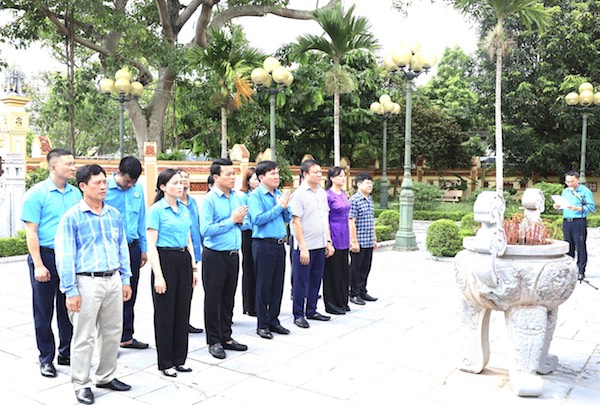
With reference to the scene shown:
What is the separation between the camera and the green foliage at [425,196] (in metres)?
18.4

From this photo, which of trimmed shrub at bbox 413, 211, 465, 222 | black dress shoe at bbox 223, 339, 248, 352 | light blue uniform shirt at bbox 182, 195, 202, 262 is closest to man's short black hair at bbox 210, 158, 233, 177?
light blue uniform shirt at bbox 182, 195, 202, 262

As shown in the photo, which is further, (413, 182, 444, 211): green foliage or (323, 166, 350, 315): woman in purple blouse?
(413, 182, 444, 211): green foliage

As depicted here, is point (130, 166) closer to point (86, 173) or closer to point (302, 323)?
point (86, 173)

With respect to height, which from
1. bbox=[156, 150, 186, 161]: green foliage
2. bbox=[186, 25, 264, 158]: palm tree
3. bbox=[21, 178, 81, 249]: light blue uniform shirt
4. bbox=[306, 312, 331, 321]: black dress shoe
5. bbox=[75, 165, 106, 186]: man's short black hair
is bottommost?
bbox=[306, 312, 331, 321]: black dress shoe

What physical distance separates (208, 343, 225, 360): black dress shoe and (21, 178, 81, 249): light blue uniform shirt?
4.79 feet

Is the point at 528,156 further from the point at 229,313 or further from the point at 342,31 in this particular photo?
the point at 229,313

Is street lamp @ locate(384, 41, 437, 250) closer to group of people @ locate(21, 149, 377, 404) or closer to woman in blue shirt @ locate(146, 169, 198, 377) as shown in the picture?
group of people @ locate(21, 149, 377, 404)

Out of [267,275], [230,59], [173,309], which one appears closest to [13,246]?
[230,59]

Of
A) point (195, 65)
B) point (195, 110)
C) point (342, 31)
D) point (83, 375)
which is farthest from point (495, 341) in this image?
point (195, 110)

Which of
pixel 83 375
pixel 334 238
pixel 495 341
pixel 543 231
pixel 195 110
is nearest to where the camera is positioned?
pixel 83 375

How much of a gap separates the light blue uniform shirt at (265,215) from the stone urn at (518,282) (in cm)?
175

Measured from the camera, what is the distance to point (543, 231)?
3879mm

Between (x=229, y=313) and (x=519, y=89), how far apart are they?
1927cm

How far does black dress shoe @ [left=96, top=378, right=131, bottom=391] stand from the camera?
3689 millimetres
